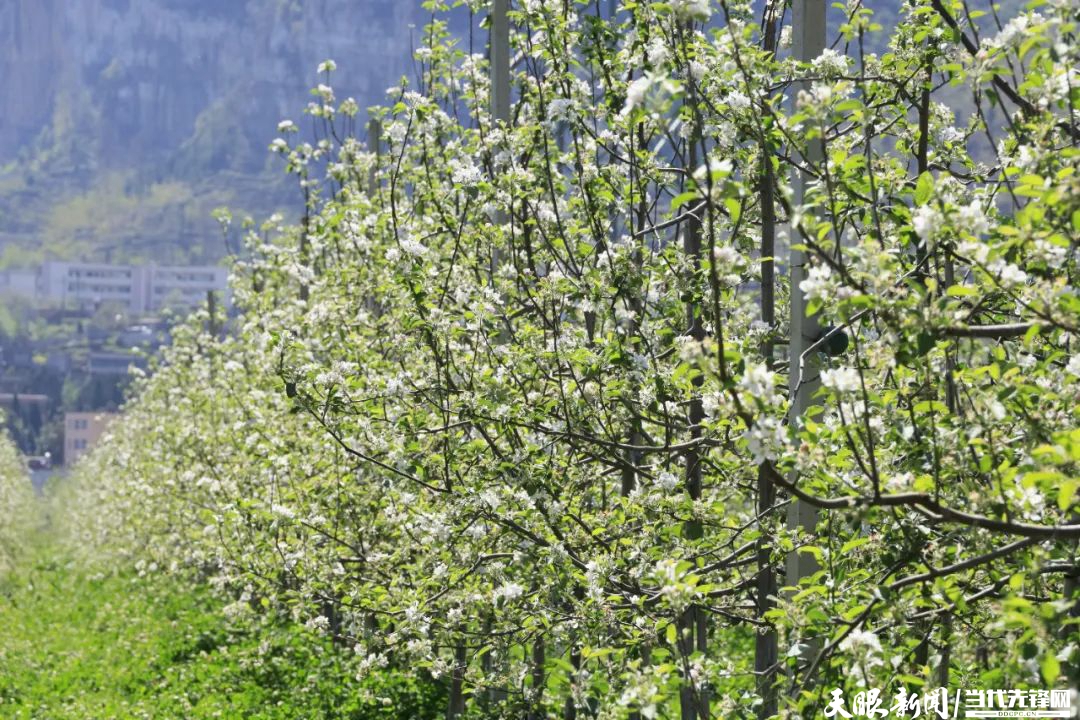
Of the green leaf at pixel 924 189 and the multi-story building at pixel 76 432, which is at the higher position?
the multi-story building at pixel 76 432

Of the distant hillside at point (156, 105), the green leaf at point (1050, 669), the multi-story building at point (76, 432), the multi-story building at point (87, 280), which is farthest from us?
the distant hillside at point (156, 105)

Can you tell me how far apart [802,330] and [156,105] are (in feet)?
629

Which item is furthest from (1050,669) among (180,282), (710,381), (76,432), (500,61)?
(180,282)

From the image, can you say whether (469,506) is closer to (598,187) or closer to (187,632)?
(598,187)

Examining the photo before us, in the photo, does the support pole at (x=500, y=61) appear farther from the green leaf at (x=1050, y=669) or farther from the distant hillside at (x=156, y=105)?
the distant hillside at (x=156, y=105)

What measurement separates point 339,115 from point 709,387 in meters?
7.10

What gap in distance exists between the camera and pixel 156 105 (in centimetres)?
18500

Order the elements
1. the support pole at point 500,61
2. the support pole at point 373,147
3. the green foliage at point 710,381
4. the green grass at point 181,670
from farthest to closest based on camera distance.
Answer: the support pole at point 373,147 < the green grass at point 181,670 < the support pole at point 500,61 < the green foliage at point 710,381

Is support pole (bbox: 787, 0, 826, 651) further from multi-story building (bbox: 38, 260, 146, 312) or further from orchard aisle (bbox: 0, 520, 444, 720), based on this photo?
multi-story building (bbox: 38, 260, 146, 312)

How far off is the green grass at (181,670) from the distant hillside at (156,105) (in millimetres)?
Answer: 136552

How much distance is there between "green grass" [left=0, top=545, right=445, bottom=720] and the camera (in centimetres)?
917

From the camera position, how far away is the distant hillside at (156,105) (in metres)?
164

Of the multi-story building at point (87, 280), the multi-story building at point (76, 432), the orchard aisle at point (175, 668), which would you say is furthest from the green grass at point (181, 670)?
the multi-story building at point (87, 280)

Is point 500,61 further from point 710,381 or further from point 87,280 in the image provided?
point 87,280
